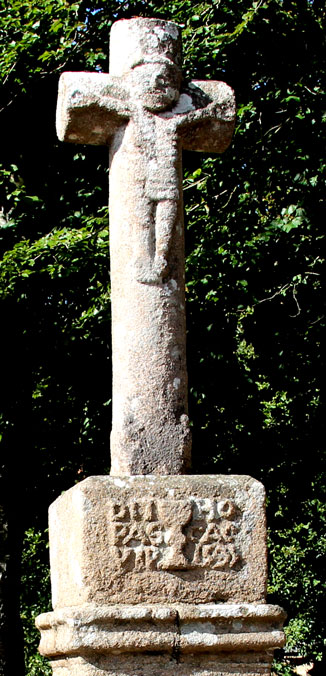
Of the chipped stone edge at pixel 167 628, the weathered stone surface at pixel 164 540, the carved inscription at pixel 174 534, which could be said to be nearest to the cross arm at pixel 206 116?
the weathered stone surface at pixel 164 540

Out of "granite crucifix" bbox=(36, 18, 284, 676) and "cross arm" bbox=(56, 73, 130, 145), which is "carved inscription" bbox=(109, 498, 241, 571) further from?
"cross arm" bbox=(56, 73, 130, 145)

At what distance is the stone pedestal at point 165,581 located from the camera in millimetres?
4109

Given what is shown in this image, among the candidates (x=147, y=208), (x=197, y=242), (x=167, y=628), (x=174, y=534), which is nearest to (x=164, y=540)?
(x=174, y=534)

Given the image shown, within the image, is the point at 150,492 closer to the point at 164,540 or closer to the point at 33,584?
the point at 164,540

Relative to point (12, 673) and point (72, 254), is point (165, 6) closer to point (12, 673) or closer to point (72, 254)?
point (72, 254)

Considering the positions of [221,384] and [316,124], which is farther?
[221,384]

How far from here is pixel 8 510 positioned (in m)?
11.7

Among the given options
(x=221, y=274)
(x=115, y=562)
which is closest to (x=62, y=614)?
(x=115, y=562)

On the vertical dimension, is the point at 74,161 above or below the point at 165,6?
below

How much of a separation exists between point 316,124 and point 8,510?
5514 mm

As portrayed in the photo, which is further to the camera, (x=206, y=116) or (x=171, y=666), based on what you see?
(x=206, y=116)

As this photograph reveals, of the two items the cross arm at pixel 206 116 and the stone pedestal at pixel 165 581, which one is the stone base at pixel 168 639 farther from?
the cross arm at pixel 206 116

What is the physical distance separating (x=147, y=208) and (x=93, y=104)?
611 mm

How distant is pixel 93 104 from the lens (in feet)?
16.3
